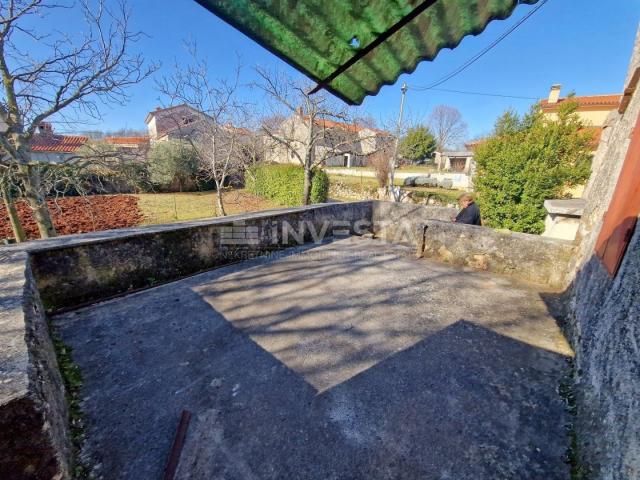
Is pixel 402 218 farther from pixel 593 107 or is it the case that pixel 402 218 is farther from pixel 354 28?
pixel 593 107

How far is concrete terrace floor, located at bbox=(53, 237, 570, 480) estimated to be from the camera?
169cm

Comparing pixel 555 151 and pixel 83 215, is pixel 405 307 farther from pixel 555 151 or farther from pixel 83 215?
pixel 83 215

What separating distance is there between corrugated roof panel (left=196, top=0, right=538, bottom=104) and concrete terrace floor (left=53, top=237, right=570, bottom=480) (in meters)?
2.48

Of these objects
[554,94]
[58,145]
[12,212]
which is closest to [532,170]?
[12,212]

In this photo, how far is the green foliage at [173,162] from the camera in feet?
61.4

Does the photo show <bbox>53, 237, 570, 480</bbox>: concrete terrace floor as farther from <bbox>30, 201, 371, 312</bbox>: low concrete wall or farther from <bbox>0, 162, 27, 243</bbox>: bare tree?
<bbox>0, 162, 27, 243</bbox>: bare tree

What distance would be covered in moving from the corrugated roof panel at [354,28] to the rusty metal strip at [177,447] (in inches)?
97.8

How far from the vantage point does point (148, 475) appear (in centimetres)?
158

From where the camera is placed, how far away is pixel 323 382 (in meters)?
2.31

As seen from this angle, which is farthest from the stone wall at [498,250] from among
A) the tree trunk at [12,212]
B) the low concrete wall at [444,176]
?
the low concrete wall at [444,176]

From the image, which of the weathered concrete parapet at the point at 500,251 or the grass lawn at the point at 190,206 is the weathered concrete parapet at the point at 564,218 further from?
the grass lawn at the point at 190,206

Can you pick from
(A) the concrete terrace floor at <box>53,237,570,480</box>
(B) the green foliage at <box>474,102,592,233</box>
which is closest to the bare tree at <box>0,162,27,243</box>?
(A) the concrete terrace floor at <box>53,237,570,480</box>

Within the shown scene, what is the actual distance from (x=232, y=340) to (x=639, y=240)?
3552 millimetres

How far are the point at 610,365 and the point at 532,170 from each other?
8478 mm
